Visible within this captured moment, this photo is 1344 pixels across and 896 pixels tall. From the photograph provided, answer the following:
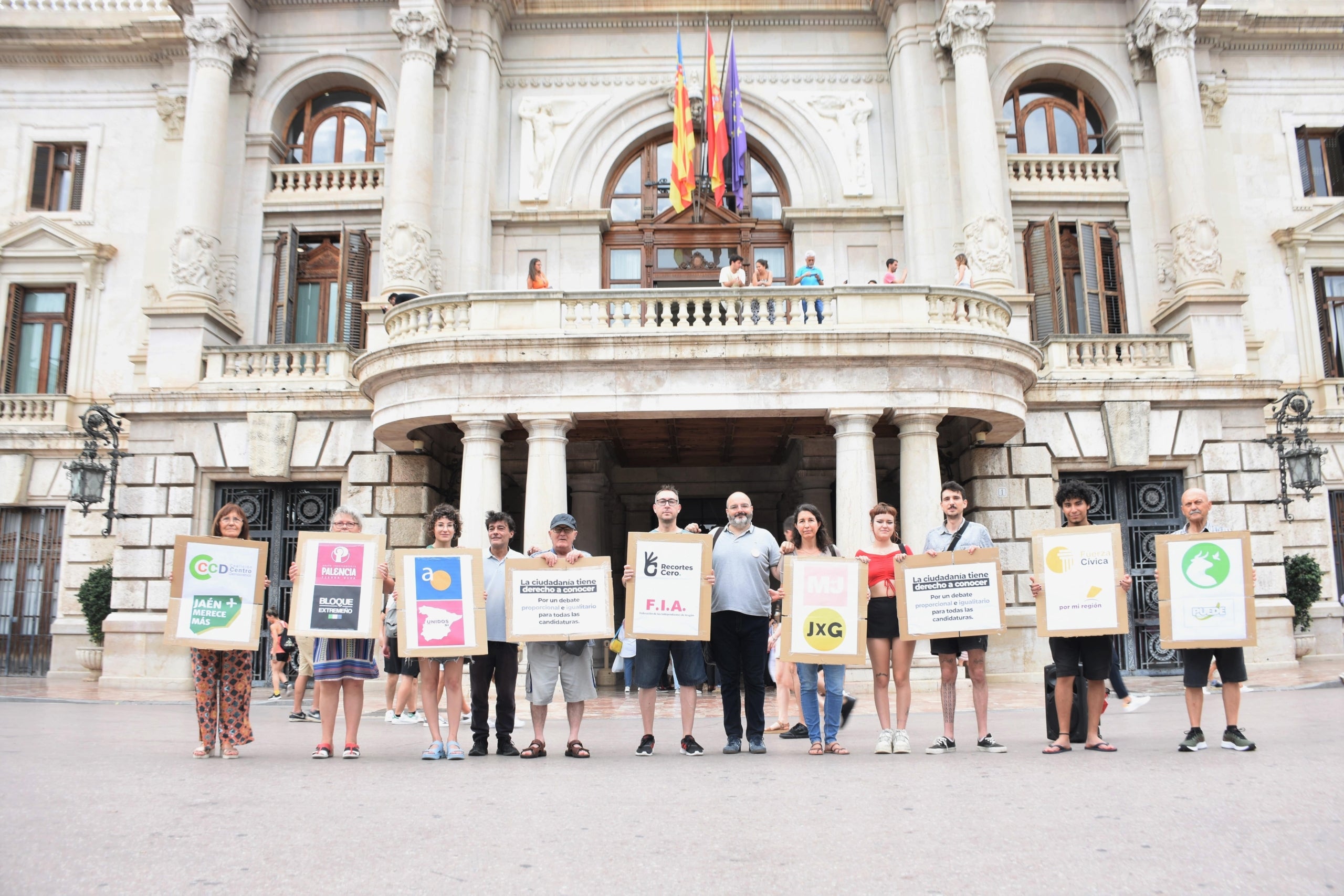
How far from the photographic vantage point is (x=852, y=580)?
9047 mm

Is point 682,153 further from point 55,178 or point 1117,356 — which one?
point 55,178

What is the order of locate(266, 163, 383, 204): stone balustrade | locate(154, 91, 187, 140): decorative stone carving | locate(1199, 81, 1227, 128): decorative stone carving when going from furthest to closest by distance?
1. locate(154, 91, 187, 140): decorative stone carving
2. locate(1199, 81, 1227, 128): decorative stone carving
3. locate(266, 163, 383, 204): stone balustrade

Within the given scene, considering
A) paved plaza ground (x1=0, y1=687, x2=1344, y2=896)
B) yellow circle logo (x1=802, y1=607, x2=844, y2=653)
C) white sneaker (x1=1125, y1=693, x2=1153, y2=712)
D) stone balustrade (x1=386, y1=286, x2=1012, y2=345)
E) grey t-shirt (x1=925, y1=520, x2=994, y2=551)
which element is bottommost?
paved plaza ground (x1=0, y1=687, x2=1344, y2=896)

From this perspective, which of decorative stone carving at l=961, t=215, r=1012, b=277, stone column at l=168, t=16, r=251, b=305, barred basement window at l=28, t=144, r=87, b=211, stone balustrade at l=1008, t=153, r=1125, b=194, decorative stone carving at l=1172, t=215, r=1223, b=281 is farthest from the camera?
barred basement window at l=28, t=144, r=87, b=211

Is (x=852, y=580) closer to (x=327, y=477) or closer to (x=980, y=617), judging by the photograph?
(x=980, y=617)

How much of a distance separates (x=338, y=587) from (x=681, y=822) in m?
4.20

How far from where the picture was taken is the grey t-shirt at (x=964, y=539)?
9.02 metres

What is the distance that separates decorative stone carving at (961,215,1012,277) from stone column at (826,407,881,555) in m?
5.70

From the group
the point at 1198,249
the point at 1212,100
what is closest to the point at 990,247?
the point at 1198,249

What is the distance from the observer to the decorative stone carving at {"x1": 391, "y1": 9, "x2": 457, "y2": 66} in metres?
22.0

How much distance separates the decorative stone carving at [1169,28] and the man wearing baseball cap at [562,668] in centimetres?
1971

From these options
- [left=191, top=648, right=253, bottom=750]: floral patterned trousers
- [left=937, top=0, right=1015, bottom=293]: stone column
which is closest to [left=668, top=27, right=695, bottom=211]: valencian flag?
[left=937, top=0, right=1015, bottom=293]: stone column

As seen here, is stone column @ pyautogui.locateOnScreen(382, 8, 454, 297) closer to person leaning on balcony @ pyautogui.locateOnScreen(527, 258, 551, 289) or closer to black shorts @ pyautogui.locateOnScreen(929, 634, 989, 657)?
person leaning on balcony @ pyautogui.locateOnScreen(527, 258, 551, 289)

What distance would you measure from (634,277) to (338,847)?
1916 centimetres
